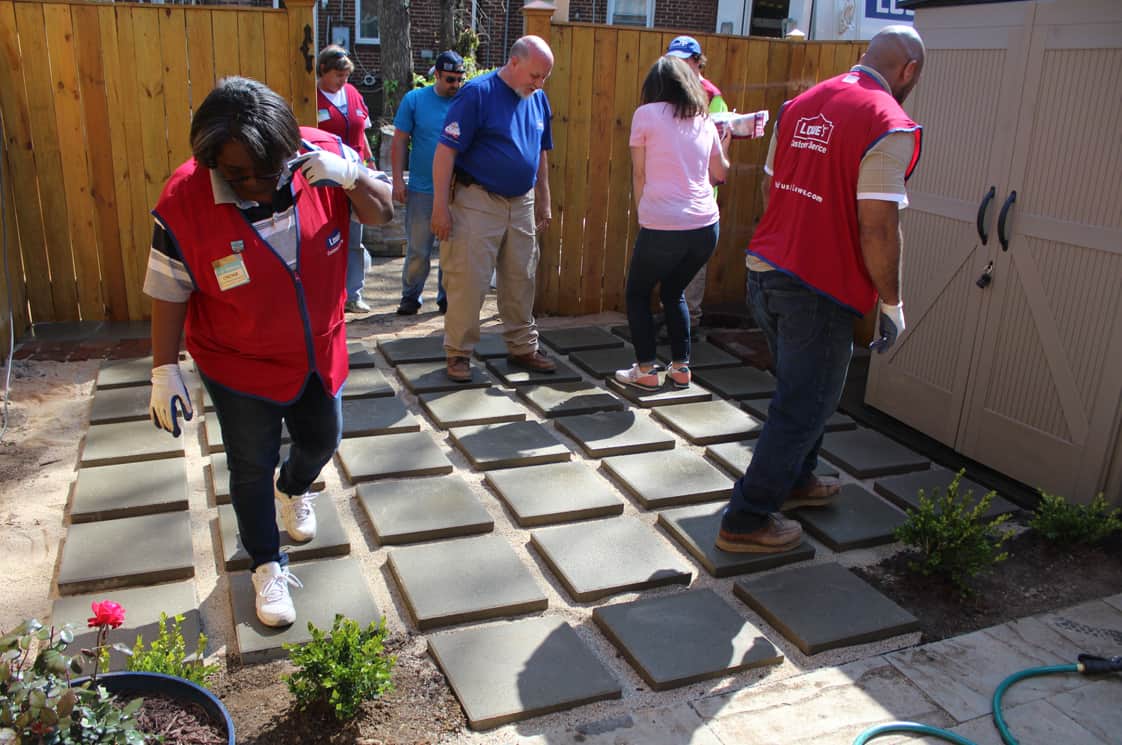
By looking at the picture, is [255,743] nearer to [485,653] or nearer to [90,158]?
[485,653]

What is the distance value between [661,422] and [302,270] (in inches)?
109

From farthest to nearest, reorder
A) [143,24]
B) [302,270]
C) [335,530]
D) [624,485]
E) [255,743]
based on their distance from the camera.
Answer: [143,24], [624,485], [335,530], [302,270], [255,743]

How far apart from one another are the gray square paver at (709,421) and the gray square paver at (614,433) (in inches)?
3.9

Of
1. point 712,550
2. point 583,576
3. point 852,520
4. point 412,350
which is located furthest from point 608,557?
point 412,350

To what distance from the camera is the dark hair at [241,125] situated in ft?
8.18

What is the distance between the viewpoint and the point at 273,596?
122 inches

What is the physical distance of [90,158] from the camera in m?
6.07

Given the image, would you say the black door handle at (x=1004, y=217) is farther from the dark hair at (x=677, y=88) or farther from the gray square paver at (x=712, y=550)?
the gray square paver at (x=712, y=550)

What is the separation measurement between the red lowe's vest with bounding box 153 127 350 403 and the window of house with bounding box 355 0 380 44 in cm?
1720

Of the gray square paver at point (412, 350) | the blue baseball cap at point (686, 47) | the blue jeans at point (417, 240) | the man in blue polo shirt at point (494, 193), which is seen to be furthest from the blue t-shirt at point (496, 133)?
the blue jeans at point (417, 240)

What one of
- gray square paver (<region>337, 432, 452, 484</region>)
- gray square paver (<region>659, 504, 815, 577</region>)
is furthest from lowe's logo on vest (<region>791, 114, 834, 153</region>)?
gray square paver (<region>337, 432, 452, 484</region>)

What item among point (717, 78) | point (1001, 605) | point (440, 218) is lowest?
point (1001, 605)

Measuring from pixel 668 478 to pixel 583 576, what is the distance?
3.32ft

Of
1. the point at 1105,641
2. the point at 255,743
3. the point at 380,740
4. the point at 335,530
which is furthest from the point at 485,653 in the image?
the point at 1105,641
